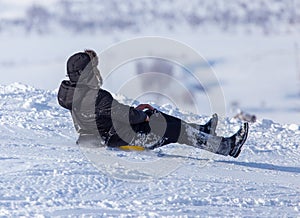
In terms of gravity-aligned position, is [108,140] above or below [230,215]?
above

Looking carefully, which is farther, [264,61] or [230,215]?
[264,61]

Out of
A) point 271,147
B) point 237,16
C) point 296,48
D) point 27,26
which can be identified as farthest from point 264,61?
point 271,147

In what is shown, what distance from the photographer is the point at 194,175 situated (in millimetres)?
5703

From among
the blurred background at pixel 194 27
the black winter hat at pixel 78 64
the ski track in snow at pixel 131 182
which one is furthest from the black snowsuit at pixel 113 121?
the blurred background at pixel 194 27

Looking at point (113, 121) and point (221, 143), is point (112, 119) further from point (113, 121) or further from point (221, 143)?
point (221, 143)

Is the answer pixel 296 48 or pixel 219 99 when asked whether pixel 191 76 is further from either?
pixel 296 48

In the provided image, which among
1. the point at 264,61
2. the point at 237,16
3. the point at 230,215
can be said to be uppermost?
the point at 237,16

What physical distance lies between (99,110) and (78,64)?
363 mm

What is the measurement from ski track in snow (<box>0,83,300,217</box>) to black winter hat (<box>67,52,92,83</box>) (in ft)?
1.89

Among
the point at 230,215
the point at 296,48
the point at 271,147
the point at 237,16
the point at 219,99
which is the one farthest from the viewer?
the point at 237,16

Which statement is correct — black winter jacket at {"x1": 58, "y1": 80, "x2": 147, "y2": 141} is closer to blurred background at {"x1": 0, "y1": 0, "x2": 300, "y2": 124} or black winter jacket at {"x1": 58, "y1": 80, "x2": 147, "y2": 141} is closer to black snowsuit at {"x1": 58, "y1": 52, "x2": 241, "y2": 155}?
black snowsuit at {"x1": 58, "y1": 52, "x2": 241, "y2": 155}

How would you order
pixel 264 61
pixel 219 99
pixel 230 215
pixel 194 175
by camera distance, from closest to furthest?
pixel 230 215 < pixel 194 175 < pixel 219 99 < pixel 264 61

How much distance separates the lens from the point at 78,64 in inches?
237

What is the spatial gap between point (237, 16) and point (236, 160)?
2331 inches
